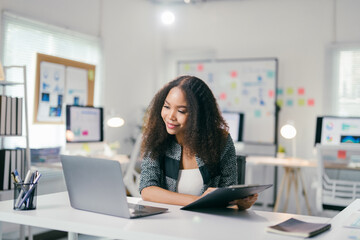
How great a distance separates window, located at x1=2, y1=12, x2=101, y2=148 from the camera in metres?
3.96

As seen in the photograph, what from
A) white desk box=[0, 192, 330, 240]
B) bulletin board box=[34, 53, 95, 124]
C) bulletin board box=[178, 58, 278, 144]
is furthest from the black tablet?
bulletin board box=[178, 58, 278, 144]

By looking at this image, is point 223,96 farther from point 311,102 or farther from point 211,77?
point 311,102

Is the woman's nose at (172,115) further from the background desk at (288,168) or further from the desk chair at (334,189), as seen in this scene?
the background desk at (288,168)

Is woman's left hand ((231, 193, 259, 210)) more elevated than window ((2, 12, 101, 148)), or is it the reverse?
window ((2, 12, 101, 148))

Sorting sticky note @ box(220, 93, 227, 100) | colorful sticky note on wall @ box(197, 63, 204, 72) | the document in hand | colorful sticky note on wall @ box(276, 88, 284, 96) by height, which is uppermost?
colorful sticky note on wall @ box(197, 63, 204, 72)

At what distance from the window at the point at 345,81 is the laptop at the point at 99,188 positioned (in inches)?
167

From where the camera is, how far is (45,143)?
4.37 m

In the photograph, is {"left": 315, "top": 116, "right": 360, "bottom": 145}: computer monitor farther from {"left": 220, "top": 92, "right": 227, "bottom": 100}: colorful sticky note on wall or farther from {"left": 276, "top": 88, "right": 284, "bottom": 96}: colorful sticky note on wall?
{"left": 220, "top": 92, "right": 227, "bottom": 100}: colorful sticky note on wall

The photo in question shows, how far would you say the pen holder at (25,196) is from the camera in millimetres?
1594

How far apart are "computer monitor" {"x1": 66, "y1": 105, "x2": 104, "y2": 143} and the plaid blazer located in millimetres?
2255

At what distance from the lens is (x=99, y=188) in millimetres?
1487

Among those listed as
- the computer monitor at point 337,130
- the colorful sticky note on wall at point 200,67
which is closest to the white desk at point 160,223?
the computer monitor at point 337,130

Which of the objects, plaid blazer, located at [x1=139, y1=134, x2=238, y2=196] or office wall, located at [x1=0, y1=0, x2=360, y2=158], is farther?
office wall, located at [x1=0, y1=0, x2=360, y2=158]

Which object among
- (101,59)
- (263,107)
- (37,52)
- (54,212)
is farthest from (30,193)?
(263,107)
